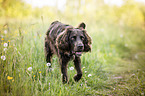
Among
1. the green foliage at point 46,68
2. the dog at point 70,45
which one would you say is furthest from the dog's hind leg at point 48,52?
the dog at point 70,45

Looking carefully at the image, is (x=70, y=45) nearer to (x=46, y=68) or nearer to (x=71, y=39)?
(x=71, y=39)

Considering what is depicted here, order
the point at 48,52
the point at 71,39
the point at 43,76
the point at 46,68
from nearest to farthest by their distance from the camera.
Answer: the point at 71,39 → the point at 43,76 → the point at 46,68 → the point at 48,52

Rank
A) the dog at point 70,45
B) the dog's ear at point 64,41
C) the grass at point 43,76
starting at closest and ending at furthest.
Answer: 1. the grass at point 43,76
2. the dog at point 70,45
3. the dog's ear at point 64,41

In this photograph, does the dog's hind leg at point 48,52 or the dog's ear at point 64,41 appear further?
the dog's hind leg at point 48,52

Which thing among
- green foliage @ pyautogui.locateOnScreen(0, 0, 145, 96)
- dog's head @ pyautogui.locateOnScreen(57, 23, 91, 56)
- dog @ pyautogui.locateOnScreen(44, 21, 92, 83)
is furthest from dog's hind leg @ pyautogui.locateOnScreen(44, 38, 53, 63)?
dog's head @ pyautogui.locateOnScreen(57, 23, 91, 56)

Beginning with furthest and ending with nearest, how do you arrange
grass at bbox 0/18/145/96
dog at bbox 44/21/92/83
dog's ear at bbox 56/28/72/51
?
dog's ear at bbox 56/28/72/51
dog at bbox 44/21/92/83
grass at bbox 0/18/145/96

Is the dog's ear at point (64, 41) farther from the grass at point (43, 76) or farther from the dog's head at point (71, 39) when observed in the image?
the grass at point (43, 76)

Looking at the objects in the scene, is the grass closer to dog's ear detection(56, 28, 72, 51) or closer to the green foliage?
the green foliage

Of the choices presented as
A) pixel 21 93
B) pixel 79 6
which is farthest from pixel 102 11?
pixel 21 93

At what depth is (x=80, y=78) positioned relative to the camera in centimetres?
320

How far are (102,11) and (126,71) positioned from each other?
928 cm

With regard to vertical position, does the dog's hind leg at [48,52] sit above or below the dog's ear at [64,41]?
below

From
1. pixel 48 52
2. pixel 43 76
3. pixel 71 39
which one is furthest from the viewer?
pixel 48 52

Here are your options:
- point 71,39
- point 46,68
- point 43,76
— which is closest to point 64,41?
point 71,39
